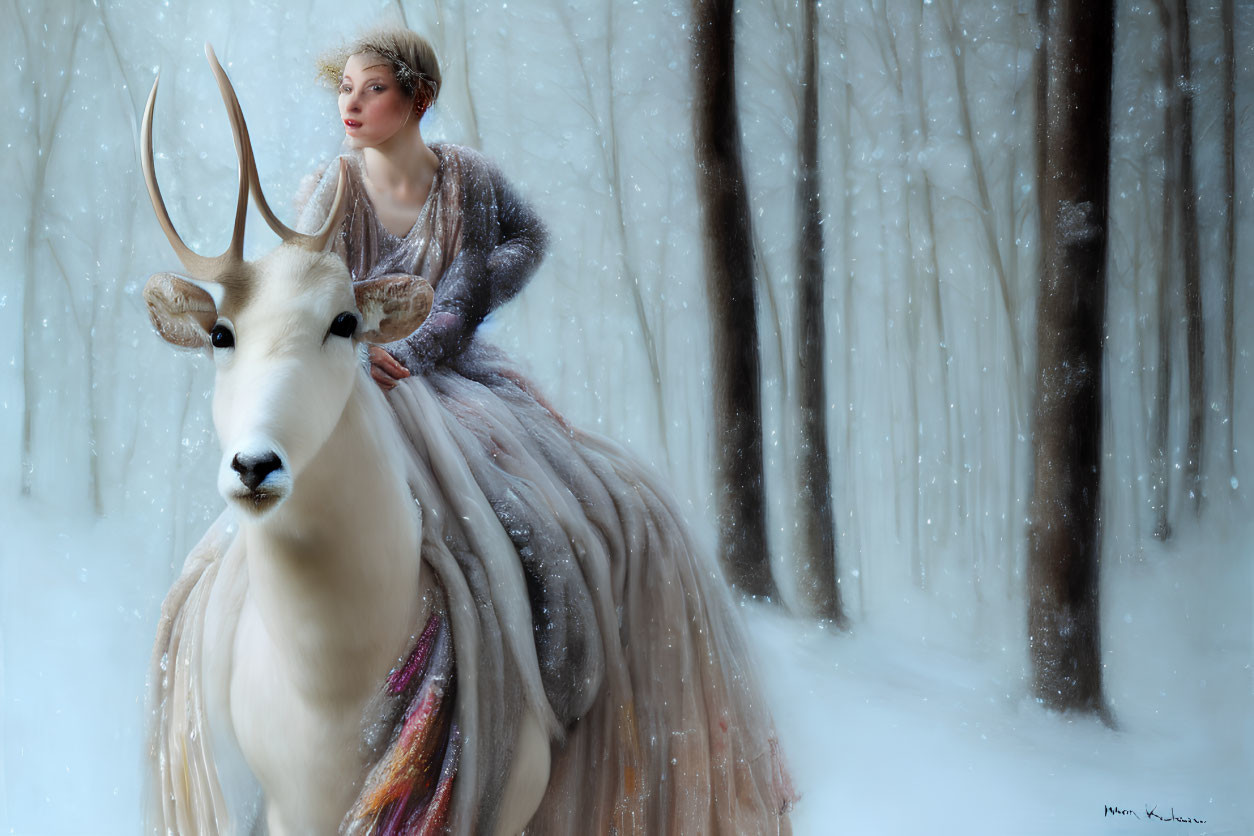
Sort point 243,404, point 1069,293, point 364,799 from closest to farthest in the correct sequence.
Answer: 1. point 243,404
2. point 364,799
3. point 1069,293

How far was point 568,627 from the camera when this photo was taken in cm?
134

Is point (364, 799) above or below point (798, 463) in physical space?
below

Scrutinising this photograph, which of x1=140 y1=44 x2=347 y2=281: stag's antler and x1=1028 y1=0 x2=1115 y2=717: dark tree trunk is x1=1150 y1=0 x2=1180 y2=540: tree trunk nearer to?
x1=1028 y1=0 x2=1115 y2=717: dark tree trunk

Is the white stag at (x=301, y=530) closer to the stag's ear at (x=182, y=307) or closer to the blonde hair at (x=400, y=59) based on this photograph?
the stag's ear at (x=182, y=307)

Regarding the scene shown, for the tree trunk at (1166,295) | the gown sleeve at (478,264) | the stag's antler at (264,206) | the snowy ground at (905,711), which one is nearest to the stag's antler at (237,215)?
the stag's antler at (264,206)

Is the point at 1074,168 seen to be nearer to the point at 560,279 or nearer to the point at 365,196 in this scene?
the point at 560,279

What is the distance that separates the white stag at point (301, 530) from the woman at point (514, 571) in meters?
0.05

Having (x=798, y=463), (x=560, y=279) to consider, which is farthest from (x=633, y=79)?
(x=798, y=463)

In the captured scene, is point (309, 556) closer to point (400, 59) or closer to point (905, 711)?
point (400, 59)

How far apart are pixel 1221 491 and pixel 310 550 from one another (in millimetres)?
1592

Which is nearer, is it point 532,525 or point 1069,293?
point 532,525

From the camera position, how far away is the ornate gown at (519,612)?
1.26 m

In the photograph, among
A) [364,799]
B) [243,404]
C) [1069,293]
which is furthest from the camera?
[1069,293]

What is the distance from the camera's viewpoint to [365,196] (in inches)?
56.1
